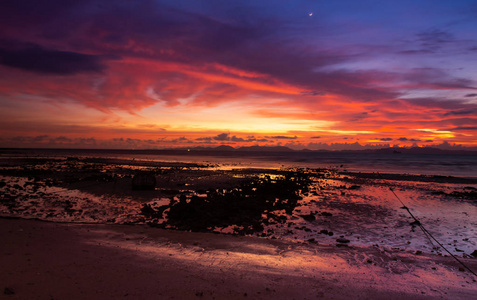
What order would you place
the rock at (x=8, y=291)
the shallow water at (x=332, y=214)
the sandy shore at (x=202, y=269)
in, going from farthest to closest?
1. the shallow water at (x=332, y=214)
2. the sandy shore at (x=202, y=269)
3. the rock at (x=8, y=291)

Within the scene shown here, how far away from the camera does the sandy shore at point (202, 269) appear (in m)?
6.10

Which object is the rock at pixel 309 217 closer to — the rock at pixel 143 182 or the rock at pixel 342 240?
the rock at pixel 342 240

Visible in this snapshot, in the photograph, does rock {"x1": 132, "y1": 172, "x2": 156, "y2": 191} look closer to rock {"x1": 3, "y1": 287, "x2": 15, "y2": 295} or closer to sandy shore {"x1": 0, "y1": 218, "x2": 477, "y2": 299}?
sandy shore {"x1": 0, "y1": 218, "x2": 477, "y2": 299}

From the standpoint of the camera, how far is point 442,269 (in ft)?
27.7

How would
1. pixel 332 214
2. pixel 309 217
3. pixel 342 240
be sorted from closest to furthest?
pixel 342 240
pixel 309 217
pixel 332 214

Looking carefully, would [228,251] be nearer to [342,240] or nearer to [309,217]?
[342,240]

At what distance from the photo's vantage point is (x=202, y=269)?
7348mm

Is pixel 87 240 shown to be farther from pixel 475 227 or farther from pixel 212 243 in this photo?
pixel 475 227

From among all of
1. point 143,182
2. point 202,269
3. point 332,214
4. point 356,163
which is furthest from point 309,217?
point 356,163

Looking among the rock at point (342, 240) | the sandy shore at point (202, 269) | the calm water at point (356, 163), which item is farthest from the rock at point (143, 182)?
the calm water at point (356, 163)

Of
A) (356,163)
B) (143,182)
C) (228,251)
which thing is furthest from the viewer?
(356,163)

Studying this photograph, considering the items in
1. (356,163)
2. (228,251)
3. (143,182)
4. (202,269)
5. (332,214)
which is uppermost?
(143,182)

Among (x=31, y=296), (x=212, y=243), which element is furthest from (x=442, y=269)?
(x=31, y=296)

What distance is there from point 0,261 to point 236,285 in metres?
6.02
